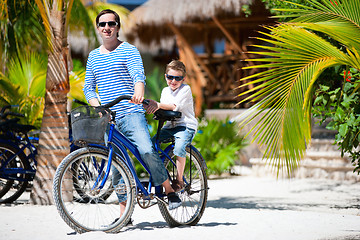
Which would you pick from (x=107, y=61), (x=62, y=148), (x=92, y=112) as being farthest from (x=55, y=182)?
(x=62, y=148)

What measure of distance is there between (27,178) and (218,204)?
2211mm

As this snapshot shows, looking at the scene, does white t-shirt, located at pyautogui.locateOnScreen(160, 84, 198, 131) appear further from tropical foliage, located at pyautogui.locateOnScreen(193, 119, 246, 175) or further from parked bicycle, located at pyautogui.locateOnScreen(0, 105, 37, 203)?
tropical foliage, located at pyautogui.locateOnScreen(193, 119, 246, 175)

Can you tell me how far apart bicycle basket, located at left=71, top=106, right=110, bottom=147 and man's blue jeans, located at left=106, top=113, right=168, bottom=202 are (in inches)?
9.9

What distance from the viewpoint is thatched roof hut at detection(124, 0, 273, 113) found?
12.9 m

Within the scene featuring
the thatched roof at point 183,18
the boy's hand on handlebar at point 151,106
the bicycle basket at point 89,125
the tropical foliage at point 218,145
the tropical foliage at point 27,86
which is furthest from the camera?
the thatched roof at point 183,18

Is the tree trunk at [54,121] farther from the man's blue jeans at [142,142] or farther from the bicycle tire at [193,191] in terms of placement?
the man's blue jeans at [142,142]

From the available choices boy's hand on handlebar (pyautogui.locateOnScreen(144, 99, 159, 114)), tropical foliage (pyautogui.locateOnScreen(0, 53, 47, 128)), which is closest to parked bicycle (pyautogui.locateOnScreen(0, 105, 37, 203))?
tropical foliage (pyautogui.locateOnScreen(0, 53, 47, 128))

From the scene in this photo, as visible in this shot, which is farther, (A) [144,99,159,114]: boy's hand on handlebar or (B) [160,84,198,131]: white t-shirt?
(B) [160,84,198,131]: white t-shirt

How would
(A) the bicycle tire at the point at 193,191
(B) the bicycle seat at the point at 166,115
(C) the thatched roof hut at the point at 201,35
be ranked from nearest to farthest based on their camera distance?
(B) the bicycle seat at the point at 166,115 → (A) the bicycle tire at the point at 193,191 → (C) the thatched roof hut at the point at 201,35

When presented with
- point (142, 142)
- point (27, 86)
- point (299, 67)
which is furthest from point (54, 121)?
point (299, 67)

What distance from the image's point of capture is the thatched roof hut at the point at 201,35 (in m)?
12.9

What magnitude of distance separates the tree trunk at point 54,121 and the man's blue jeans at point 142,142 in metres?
2.04

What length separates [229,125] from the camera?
11.2 meters

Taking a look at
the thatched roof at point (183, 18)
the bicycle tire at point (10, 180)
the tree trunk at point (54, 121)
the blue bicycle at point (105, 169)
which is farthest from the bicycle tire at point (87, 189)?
the thatched roof at point (183, 18)
